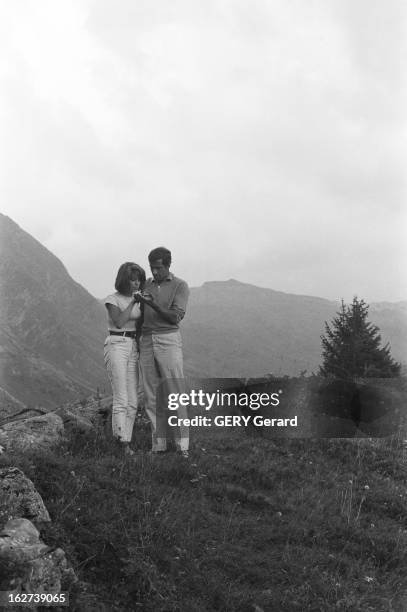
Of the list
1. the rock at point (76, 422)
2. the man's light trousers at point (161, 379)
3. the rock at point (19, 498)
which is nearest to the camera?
the rock at point (19, 498)

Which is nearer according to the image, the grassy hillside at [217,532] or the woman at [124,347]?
the grassy hillside at [217,532]

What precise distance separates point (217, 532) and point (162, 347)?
2698mm

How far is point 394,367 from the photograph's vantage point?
995 inches

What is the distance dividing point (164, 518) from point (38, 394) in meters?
181

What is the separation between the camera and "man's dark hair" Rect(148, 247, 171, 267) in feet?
25.7

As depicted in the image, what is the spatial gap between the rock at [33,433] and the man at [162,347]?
1.32 meters

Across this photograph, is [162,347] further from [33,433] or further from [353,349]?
[353,349]

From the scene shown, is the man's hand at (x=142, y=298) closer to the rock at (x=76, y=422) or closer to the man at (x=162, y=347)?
the man at (x=162, y=347)

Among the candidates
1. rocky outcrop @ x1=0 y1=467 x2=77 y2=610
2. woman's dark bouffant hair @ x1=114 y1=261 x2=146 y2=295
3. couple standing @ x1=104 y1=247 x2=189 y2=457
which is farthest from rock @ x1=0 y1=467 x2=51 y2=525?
woman's dark bouffant hair @ x1=114 y1=261 x2=146 y2=295

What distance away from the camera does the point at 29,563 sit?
4.13m

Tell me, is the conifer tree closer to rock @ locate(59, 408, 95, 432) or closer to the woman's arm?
rock @ locate(59, 408, 95, 432)

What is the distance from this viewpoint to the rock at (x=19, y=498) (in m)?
4.78

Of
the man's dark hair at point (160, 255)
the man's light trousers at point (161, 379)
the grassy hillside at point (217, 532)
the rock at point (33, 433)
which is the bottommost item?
the grassy hillside at point (217, 532)

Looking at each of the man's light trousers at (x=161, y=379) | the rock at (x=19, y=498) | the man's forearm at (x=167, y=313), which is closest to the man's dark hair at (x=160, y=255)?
the man's forearm at (x=167, y=313)
